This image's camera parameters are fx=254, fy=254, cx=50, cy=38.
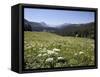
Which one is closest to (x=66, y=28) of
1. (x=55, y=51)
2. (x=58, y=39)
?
(x=58, y=39)

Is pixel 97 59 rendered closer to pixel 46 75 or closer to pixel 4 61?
pixel 46 75

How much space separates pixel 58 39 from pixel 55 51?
0.13 meters

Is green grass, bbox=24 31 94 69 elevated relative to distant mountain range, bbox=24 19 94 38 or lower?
lower

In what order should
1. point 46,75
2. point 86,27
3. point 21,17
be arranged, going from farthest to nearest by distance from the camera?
point 86,27, point 46,75, point 21,17

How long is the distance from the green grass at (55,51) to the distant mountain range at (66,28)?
0.14 feet

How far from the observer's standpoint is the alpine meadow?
251 centimetres

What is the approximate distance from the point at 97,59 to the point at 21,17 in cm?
100

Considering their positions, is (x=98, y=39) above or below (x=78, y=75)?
above

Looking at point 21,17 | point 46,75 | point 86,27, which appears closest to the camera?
point 21,17

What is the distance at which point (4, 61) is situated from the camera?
2.50 meters

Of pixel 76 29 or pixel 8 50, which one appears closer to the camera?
pixel 8 50

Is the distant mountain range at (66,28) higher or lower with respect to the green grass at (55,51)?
higher

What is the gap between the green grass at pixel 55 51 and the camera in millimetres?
2500

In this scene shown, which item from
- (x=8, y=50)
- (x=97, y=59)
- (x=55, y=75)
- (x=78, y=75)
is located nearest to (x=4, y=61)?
(x=8, y=50)
